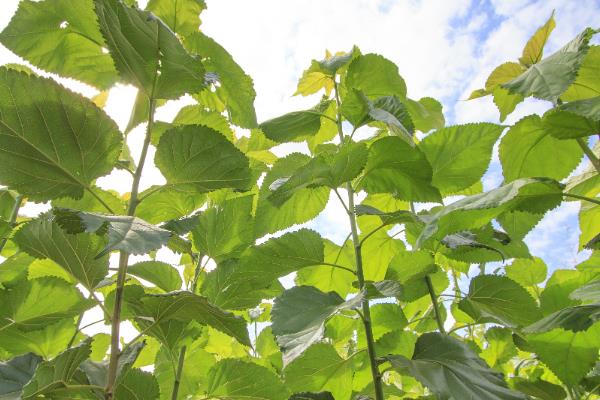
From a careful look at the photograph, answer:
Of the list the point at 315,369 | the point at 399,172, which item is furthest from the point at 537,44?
the point at 315,369

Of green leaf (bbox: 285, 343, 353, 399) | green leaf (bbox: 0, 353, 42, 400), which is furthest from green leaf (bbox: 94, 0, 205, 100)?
green leaf (bbox: 285, 343, 353, 399)

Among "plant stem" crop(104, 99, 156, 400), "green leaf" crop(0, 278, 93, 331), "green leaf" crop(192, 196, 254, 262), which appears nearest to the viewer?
"plant stem" crop(104, 99, 156, 400)

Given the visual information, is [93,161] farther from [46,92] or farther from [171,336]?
[171,336]

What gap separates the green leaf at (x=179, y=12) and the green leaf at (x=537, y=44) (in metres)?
0.82

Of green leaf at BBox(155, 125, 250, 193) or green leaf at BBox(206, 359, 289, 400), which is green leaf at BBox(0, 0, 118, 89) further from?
green leaf at BBox(206, 359, 289, 400)

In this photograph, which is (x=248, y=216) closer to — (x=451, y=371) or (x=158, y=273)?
(x=158, y=273)

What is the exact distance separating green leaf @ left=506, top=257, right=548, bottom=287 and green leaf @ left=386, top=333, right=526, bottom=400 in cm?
89

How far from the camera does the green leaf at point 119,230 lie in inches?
25.2

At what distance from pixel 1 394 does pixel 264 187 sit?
2.24 ft

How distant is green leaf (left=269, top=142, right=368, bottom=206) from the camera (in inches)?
37.9

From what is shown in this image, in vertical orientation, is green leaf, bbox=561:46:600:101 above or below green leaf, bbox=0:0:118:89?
below

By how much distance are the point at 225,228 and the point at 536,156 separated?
76 centimetres

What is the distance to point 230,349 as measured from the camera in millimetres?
1775

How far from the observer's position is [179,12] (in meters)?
1.11
